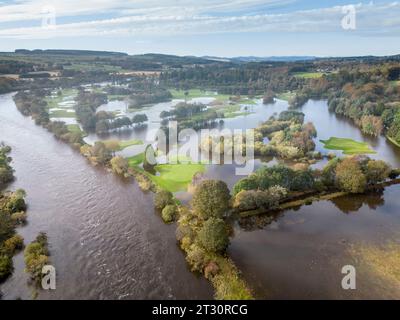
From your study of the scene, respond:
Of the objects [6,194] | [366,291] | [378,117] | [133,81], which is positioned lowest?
[366,291]

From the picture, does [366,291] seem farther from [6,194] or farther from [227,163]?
[6,194]

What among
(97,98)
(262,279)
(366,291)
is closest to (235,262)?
(262,279)

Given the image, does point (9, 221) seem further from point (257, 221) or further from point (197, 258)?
point (257, 221)

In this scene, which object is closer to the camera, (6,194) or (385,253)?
(385,253)

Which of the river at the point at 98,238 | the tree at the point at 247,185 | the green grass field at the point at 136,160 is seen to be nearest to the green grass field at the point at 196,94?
the green grass field at the point at 136,160

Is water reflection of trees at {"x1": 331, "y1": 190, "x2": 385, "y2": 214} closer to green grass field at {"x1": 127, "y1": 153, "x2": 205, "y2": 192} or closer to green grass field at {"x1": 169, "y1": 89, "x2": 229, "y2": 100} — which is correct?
green grass field at {"x1": 127, "y1": 153, "x2": 205, "y2": 192}

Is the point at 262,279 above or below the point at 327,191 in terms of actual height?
below

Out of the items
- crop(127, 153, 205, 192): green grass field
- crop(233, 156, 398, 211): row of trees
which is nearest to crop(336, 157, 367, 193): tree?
crop(233, 156, 398, 211): row of trees

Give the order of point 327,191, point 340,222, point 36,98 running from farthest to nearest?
point 36,98, point 327,191, point 340,222
